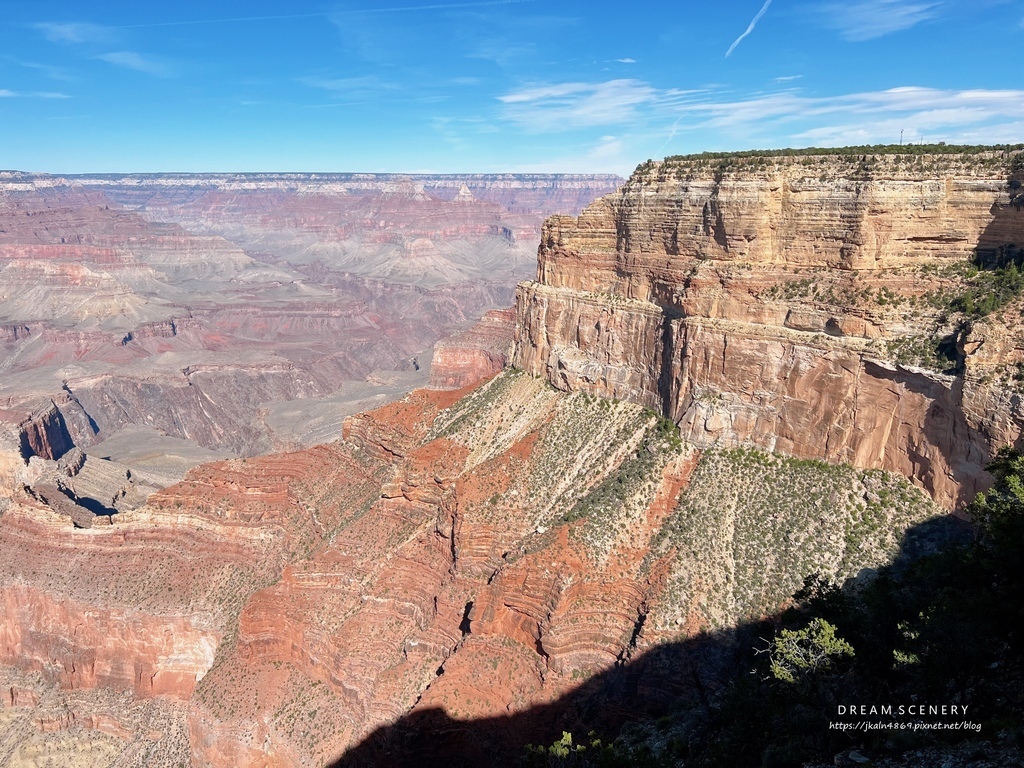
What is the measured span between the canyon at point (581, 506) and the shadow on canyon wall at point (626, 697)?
0.46ft

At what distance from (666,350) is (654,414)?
3.78m

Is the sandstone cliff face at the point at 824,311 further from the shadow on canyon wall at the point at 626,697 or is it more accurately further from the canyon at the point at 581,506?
the shadow on canyon wall at the point at 626,697

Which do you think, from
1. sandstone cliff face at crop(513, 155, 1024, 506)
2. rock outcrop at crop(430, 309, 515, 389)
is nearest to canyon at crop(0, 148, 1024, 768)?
sandstone cliff face at crop(513, 155, 1024, 506)

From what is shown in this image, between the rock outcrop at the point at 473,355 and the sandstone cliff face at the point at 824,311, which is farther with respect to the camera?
the rock outcrop at the point at 473,355

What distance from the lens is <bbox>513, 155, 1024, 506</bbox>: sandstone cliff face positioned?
101 ft

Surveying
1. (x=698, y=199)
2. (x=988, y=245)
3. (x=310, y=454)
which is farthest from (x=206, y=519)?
(x=988, y=245)

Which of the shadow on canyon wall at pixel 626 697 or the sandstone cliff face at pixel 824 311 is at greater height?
the sandstone cliff face at pixel 824 311

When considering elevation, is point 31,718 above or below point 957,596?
below

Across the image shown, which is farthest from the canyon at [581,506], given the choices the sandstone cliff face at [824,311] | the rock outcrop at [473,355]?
the rock outcrop at [473,355]

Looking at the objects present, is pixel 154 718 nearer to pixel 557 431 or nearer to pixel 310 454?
pixel 310 454

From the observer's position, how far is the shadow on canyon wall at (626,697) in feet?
97.8

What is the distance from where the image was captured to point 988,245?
33.4 meters

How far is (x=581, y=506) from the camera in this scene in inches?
1469

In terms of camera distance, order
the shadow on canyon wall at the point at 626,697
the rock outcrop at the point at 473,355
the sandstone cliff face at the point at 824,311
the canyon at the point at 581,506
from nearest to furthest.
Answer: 1. the shadow on canyon wall at the point at 626,697
2. the sandstone cliff face at the point at 824,311
3. the canyon at the point at 581,506
4. the rock outcrop at the point at 473,355
